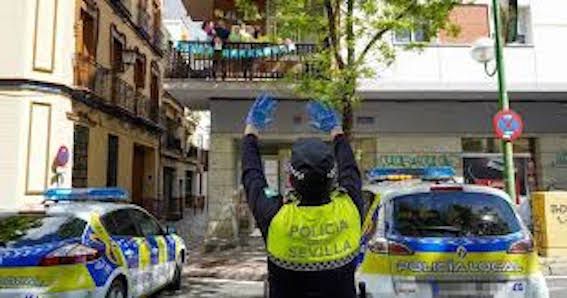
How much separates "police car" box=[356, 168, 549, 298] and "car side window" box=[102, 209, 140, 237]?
11.1 ft

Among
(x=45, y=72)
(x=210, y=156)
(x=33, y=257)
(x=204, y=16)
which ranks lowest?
(x=33, y=257)

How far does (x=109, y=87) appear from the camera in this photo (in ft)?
67.1

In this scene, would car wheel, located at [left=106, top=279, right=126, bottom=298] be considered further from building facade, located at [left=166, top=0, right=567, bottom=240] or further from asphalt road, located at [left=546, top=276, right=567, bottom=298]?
building facade, located at [left=166, top=0, right=567, bottom=240]

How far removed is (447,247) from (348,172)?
112 inches

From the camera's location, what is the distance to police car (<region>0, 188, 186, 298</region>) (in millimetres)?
6422

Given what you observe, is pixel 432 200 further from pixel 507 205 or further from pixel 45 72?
pixel 45 72

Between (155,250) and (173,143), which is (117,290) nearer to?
(155,250)

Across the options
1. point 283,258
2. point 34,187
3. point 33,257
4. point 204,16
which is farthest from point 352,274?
point 204,16

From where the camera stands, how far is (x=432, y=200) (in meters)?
5.79

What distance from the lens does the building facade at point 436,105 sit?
17.0m

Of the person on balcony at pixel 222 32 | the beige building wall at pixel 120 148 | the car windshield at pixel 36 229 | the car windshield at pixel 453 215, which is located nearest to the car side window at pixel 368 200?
the car windshield at pixel 453 215

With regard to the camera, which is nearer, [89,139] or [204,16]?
[89,139]

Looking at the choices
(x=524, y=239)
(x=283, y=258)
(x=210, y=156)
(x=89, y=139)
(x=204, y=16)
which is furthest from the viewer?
(x=204, y=16)

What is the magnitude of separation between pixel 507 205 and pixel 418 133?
40.0 ft
